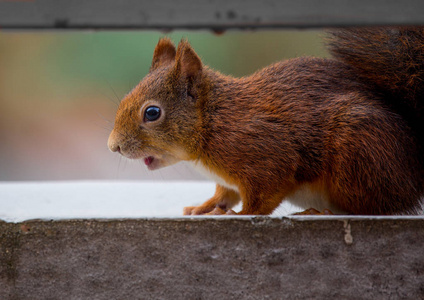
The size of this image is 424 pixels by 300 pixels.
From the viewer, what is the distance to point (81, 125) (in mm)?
3848

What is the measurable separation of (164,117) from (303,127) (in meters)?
0.28

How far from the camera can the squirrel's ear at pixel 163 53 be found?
1.21 m

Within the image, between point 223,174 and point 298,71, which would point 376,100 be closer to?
point 298,71

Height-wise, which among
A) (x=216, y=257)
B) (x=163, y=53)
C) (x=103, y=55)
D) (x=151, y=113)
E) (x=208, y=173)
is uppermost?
(x=103, y=55)

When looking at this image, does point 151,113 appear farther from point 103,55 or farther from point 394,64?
point 103,55

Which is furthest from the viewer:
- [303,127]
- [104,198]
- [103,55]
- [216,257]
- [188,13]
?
[103,55]

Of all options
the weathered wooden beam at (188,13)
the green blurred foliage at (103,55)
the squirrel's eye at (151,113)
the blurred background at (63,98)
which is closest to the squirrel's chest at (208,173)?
the squirrel's eye at (151,113)

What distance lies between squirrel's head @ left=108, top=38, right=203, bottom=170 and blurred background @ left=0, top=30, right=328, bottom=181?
2.03m

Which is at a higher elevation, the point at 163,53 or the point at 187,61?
the point at 163,53

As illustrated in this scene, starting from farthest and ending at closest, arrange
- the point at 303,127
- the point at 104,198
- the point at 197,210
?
the point at 104,198 → the point at 197,210 → the point at 303,127

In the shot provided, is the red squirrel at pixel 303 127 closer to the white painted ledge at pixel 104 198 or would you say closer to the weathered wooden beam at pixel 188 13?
the white painted ledge at pixel 104 198

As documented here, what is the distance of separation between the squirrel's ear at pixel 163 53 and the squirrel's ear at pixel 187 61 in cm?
13

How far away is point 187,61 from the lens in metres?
1.08

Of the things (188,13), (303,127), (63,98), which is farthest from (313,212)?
(63,98)
